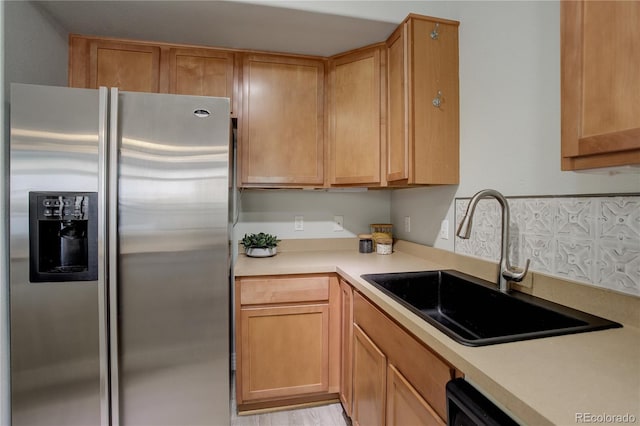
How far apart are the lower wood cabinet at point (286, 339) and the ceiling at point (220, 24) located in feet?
4.62

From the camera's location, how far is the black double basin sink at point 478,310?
0.87 m

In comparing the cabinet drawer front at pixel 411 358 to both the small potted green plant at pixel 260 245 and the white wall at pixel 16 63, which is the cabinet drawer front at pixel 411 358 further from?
the white wall at pixel 16 63

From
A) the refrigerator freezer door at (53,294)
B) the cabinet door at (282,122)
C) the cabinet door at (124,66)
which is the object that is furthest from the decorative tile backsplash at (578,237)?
the cabinet door at (124,66)

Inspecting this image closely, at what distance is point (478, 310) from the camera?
1.28 m

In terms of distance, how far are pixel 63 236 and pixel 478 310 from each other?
1830 mm

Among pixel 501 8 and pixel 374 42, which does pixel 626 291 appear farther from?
pixel 374 42

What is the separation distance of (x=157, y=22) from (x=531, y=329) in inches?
89.1

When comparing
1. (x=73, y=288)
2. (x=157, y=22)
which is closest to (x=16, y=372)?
(x=73, y=288)

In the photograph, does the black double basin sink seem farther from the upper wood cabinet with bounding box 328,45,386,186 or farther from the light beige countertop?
the upper wood cabinet with bounding box 328,45,386,186

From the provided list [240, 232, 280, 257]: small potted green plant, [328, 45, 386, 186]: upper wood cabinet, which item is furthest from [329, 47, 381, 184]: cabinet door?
[240, 232, 280, 257]: small potted green plant

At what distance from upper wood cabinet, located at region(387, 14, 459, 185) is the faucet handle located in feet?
1.95

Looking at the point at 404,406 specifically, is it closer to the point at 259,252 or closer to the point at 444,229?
the point at 444,229

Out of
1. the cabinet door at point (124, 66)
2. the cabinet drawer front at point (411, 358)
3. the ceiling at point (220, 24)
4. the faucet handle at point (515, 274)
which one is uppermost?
the ceiling at point (220, 24)

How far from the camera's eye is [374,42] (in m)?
1.86
